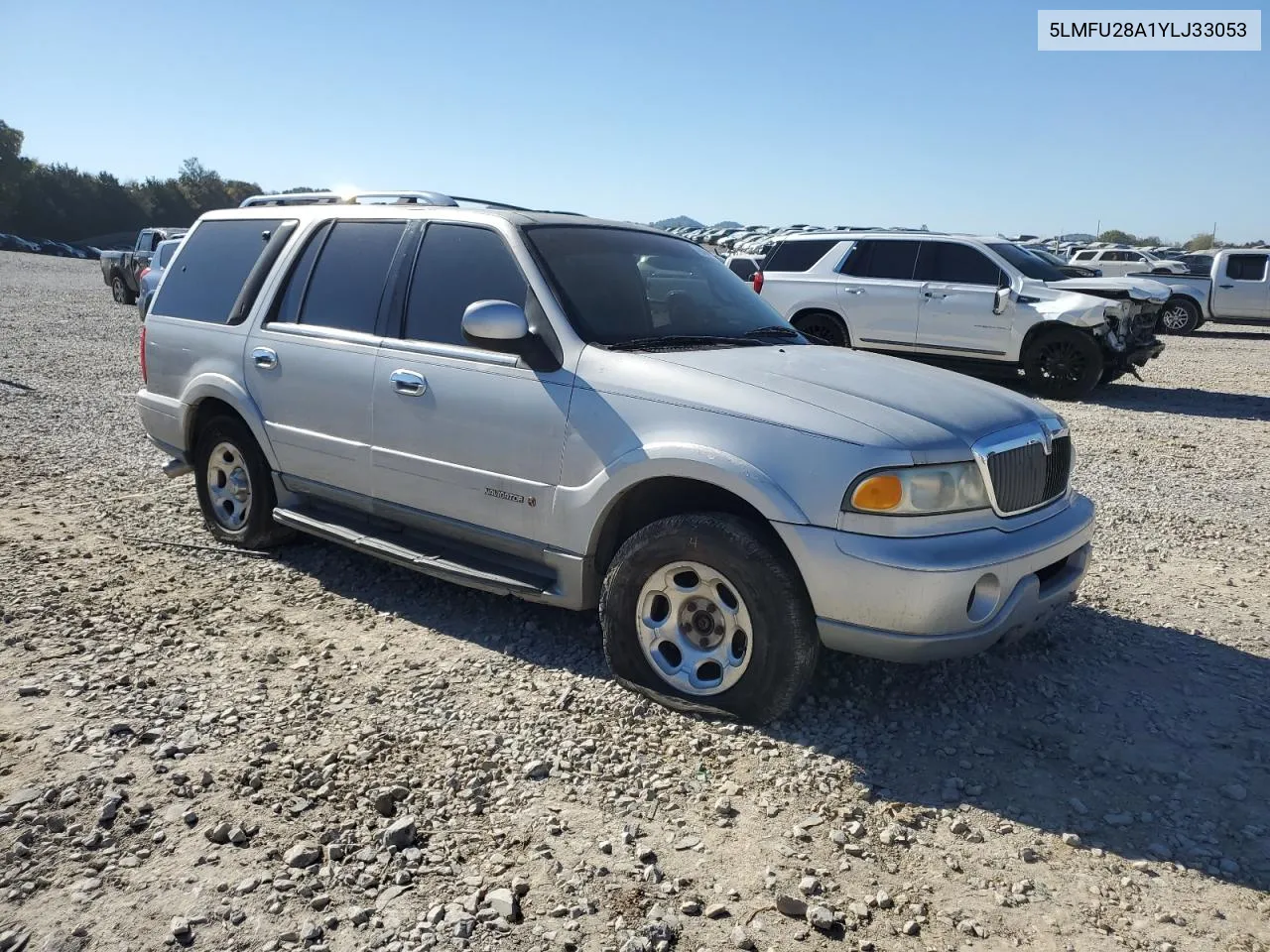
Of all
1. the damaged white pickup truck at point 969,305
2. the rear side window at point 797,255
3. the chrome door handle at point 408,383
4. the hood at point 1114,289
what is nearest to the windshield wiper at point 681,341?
the chrome door handle at point 408,383

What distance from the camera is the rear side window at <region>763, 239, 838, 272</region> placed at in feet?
43.1

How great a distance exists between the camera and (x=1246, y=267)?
2027 centimetres

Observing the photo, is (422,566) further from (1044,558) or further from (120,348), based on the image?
(120,348)

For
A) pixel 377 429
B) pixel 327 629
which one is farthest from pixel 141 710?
pixel 377 429

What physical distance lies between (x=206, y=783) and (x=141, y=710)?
67 cm

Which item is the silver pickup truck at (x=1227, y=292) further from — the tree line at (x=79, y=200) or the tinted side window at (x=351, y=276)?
the tree line at (x=79, y=200)

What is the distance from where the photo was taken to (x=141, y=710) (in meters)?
3.65

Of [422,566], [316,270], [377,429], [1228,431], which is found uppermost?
[316,270]

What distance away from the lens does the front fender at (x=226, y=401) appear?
5090mm

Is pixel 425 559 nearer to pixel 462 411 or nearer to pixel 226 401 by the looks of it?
pixel 462 411

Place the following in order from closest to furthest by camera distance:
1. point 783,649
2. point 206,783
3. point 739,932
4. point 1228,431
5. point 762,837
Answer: point 739,932 → point 762,837 → point 206,783 → point 783,649 → point 1228,431

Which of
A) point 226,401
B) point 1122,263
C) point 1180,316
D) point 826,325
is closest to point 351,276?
point 226,401

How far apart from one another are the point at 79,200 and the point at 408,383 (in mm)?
74315

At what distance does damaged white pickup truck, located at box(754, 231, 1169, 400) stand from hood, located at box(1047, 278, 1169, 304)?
16 mm
